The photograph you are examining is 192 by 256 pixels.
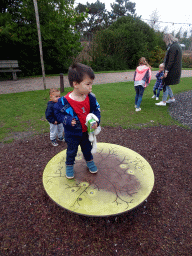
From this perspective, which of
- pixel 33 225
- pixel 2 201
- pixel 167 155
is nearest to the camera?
pixel 33 225

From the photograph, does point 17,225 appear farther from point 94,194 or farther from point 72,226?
point 94,194

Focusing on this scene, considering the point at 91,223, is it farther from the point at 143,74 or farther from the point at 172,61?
the point at 172,61

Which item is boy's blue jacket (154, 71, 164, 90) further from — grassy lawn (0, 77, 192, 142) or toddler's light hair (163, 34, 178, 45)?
toddler's light hair (163, 34, 178, 45)

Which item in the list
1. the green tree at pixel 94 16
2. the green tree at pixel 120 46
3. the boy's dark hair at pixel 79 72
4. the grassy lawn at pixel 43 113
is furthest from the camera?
the green tree at pixel 94 16

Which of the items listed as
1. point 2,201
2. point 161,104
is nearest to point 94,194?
point 2,201

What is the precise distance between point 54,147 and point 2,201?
4.86 feet

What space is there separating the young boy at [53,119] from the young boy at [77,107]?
100 centimetres

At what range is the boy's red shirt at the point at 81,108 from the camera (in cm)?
192

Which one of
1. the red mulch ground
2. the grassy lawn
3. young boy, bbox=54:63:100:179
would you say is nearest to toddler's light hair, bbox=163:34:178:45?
the grassy lawn

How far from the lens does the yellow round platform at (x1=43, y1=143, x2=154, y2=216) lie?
75.9 inches

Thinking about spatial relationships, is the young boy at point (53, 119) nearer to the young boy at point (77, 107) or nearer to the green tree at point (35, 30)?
the young boy at point (77, 107)

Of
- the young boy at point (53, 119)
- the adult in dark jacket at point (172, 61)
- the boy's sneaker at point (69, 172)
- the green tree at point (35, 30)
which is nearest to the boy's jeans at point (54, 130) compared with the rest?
the young boy at point (53, 119)

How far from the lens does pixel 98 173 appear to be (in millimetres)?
2443

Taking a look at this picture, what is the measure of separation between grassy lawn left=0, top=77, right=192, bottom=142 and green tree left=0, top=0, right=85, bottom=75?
4.63 metres
